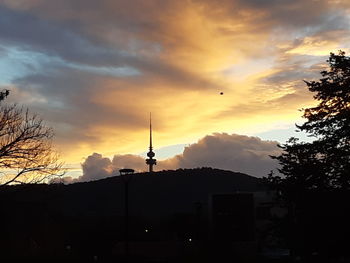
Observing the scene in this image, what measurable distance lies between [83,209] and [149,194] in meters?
35.9

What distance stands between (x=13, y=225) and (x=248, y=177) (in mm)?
155861

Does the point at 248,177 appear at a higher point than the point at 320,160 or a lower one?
higher

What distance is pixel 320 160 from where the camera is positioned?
35.9 m

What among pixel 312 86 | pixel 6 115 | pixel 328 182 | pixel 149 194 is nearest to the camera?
pixel 6 115

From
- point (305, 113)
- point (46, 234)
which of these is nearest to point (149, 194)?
point (46, 234)

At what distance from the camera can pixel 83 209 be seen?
434 feet

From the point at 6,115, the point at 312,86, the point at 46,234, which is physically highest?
the point at 312,86

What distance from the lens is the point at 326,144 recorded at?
35.8 metres

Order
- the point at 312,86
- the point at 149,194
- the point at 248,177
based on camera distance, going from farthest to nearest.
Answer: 1. the point at 248,177
2. the point at 149,194
3. the point at 312,86

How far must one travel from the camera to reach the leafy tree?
3441 cm

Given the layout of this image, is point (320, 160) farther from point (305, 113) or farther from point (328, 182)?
point (305, 113)

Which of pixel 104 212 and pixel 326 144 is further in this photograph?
pixel 104 212

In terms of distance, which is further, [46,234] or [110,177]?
[110,177]

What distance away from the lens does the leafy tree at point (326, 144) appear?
3441cm
